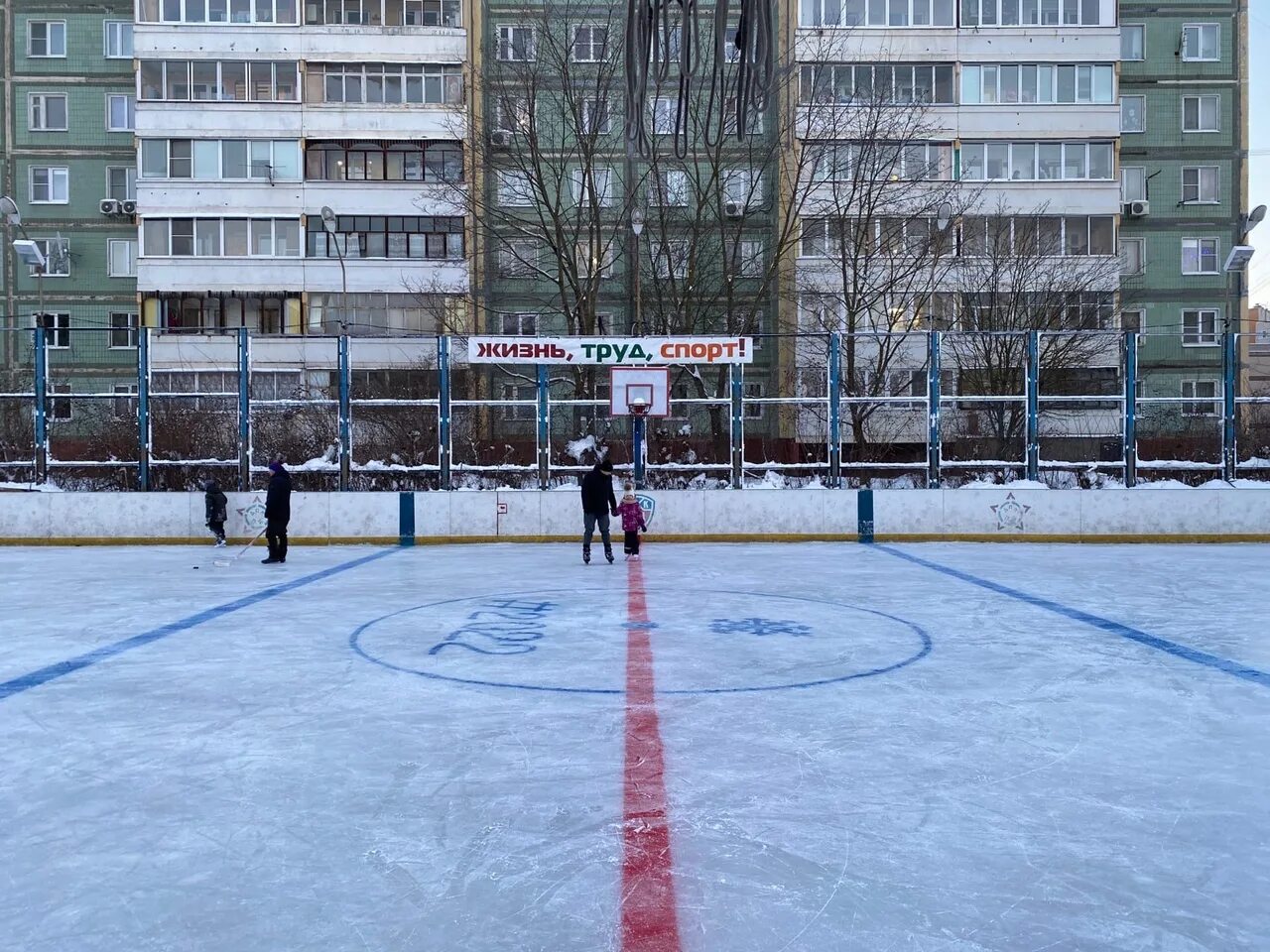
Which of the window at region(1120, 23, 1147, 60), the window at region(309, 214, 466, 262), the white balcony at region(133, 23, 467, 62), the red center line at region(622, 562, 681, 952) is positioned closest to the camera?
the red center line at region(622, 562, 681, 952)

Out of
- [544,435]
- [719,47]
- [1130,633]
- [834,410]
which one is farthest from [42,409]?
[1130,633]

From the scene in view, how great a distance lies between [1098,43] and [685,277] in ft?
51.1

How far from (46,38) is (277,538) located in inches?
1183

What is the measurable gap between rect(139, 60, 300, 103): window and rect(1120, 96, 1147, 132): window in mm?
26593

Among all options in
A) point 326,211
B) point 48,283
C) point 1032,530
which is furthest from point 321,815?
point 48,283

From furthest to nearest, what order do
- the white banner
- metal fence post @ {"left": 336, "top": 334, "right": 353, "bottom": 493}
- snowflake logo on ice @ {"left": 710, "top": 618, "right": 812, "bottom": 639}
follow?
the white banner → metal fence post @ {"left": 336, "top": 334, "right": 353, "bottom": 493} → snowflake logo on ice @ {"left": 710, "top": 618, "right": 812, "bottom": 639}

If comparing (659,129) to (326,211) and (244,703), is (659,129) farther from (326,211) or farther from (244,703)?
(244,703)

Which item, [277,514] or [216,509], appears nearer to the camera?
[277,514]

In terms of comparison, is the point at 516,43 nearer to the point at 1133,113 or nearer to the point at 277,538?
the point at 277,538

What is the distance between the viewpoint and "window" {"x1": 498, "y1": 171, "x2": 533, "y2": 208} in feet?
87.6

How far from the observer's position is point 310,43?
106ft

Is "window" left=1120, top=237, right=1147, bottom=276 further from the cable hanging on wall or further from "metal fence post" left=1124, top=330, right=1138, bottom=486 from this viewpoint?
the cable hanging on wall

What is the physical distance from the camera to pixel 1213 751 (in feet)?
15.7

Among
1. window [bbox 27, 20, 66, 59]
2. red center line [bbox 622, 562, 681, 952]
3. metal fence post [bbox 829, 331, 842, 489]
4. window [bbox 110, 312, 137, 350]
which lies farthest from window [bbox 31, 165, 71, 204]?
red center line [bbox 622, 562, 681, 952]
